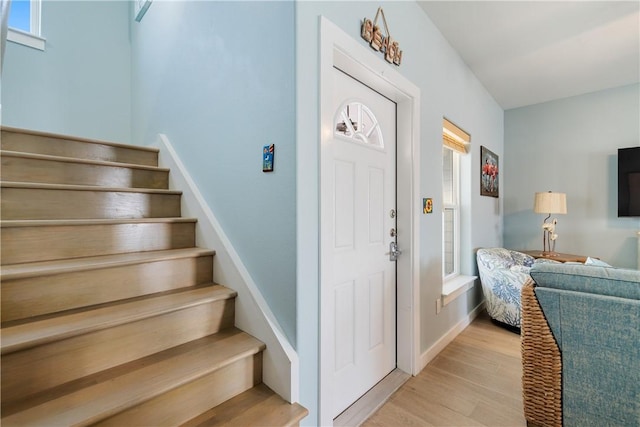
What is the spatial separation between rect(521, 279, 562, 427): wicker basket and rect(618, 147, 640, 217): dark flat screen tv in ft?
10.9

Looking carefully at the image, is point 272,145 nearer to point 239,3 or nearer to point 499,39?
point 239,3

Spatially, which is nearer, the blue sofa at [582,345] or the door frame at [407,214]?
the blue sofa at [582,345]

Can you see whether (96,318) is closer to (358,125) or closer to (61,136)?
(61,136)

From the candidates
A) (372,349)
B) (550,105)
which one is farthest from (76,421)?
(550,105)

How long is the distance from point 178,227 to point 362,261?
3.80ft

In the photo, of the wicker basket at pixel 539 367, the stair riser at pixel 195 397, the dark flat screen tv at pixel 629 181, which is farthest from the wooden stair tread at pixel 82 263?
the dark flat screen tv at pixel 629 181

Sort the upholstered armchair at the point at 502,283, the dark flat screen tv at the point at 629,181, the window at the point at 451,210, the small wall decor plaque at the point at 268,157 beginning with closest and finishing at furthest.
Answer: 1. the small wall decor plaque at the point at 268,157
2. the upholstered armchair at the point at 502,283
3. the window at the point at 451,210
4. the dark flat screen tv at the point at 629,181

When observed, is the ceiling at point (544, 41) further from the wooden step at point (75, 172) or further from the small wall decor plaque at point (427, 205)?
the wooden step at point (75, 172)

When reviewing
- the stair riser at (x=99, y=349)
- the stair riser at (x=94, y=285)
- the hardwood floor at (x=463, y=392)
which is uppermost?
the stair riser at (x=94, y=285)

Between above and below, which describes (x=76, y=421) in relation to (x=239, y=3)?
below

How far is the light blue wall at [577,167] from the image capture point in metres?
3.57

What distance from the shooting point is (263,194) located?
1.39m

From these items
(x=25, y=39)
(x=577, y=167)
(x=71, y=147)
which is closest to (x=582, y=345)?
(x=71, y=147)

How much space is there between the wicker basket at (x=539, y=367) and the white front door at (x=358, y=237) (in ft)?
2.68
